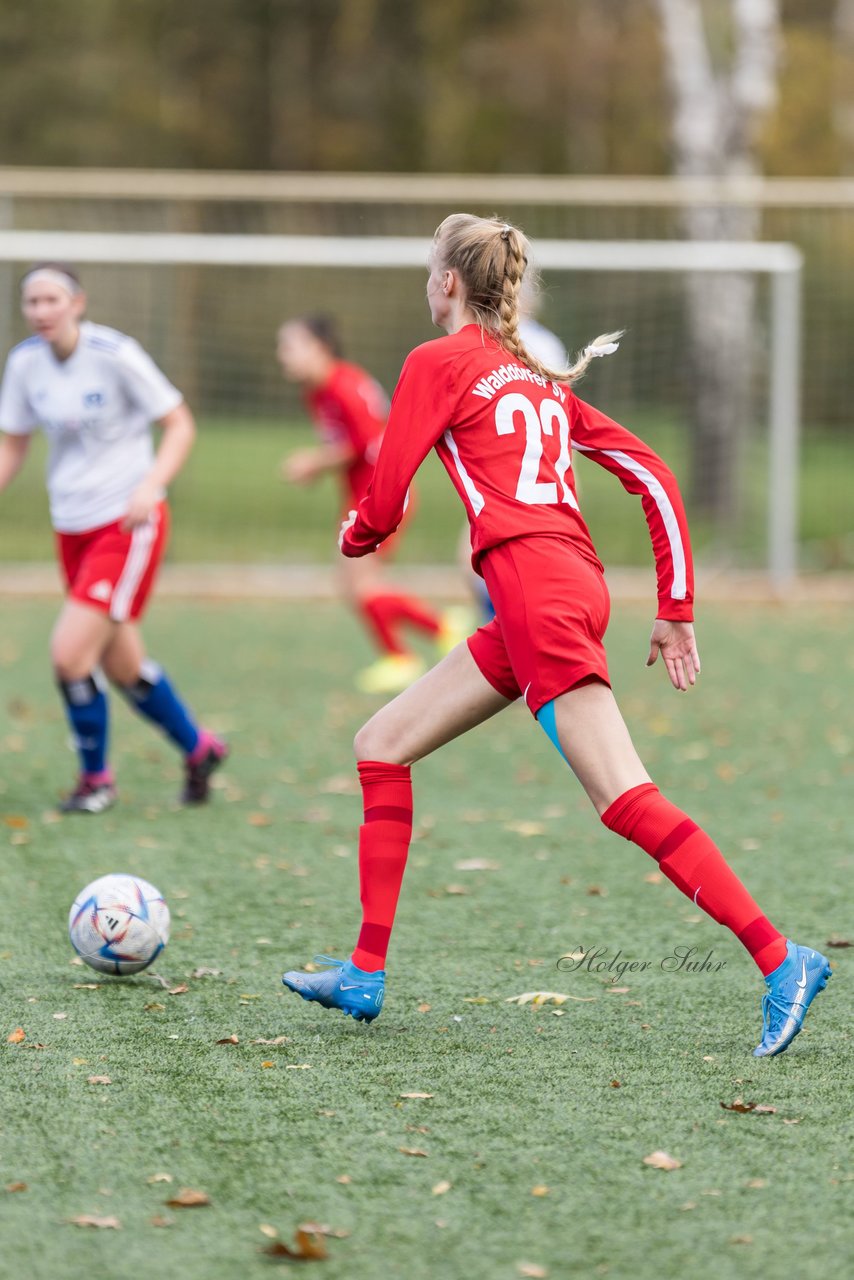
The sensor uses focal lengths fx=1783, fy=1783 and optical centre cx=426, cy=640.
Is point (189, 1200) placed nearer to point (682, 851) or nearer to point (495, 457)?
point (682, 851)

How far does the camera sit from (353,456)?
33.0ft

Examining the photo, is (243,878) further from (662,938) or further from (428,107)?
(428,107)

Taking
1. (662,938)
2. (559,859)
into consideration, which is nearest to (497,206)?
(559,859)

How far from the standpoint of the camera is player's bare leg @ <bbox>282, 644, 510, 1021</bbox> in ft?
13.6

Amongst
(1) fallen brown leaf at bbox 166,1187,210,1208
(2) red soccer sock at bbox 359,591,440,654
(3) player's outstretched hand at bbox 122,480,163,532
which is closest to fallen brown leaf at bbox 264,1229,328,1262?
(1) fallen brown leaf at bbox 166,1187,210,1208

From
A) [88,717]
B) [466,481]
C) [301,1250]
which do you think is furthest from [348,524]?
[88,717]

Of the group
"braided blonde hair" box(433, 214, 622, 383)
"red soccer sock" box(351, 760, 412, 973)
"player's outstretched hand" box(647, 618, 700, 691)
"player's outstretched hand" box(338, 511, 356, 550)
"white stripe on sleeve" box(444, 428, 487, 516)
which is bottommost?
"red soccer sock" box(351, 760, 412, 973)

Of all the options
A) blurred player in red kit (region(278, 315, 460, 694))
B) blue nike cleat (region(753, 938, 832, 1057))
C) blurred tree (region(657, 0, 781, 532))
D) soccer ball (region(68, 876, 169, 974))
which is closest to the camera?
blue nike cleat (region(753, 938, 832, 1057))

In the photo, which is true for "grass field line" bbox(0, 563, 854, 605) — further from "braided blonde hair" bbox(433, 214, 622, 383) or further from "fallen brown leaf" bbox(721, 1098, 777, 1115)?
"fallen brown leaf" bbox(721, 1098, 777, 1115)

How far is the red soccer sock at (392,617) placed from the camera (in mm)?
10258

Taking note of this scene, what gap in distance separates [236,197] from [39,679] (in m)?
5.88

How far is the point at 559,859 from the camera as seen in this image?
6172 millimetres

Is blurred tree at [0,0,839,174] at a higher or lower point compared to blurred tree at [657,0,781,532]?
higher

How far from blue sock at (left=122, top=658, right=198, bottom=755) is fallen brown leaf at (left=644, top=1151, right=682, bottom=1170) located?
3869 mm
